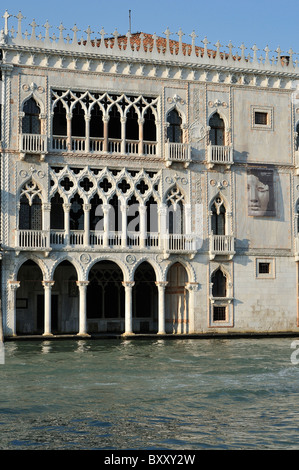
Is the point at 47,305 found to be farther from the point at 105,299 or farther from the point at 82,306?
the point at 105,299

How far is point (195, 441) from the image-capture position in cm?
1082

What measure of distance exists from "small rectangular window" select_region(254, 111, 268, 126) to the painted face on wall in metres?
2.06

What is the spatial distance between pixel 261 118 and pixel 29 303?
10770mm

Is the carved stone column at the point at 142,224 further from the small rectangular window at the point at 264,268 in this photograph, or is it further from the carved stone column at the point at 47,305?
the small rectangular window at the point at 264,268

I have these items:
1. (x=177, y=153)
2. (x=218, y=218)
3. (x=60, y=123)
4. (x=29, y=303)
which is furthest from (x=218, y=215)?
(x=29, y=303)

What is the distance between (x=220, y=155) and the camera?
94.0 feet

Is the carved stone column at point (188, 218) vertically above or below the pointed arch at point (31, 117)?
below

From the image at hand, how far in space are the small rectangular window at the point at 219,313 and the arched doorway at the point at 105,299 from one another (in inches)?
136

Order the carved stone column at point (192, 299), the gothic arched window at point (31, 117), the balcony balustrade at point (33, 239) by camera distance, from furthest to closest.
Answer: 1. the carved stone column at point (192, 299)
2. the gothic arched window at point (31, 117)
3. the balcony balustrade at point (33, 239)

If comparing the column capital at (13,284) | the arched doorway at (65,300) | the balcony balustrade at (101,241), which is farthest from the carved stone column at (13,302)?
the arched doorway at (65,300)

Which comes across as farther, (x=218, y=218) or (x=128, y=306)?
(x=218, y=218)

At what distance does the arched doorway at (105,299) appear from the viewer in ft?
96.3

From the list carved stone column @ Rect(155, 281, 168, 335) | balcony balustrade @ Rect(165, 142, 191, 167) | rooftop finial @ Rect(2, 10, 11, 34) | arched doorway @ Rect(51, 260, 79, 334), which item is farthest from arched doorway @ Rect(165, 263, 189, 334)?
rooftop finial @ Rect(2, 10, 11, 34)

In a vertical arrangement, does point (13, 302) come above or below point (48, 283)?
below
